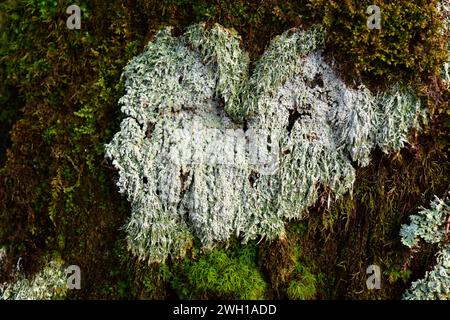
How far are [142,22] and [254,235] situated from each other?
68.7 inches

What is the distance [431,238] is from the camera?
3.35m

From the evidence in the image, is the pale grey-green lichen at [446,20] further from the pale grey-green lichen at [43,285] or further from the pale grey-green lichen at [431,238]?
the pale grey-green lichen at [43,285]

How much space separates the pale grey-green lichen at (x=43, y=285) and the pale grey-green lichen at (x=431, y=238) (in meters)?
2.48

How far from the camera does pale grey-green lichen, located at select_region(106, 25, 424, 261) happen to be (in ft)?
10.9

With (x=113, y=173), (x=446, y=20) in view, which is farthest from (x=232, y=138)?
(x=446, y=20)

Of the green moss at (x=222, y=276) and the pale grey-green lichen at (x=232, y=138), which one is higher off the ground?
the pale grey-green lichen at (x=232, y=138)

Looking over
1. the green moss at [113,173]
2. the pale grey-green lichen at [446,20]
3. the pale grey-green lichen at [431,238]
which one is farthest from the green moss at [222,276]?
the pale grey-green lichen at [446,20]

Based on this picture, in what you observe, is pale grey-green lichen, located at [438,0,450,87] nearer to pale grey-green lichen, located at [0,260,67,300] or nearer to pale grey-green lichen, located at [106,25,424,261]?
pale grey-green lichen, located at [106,25,424,261]

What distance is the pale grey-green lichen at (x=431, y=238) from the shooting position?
10.9 feet

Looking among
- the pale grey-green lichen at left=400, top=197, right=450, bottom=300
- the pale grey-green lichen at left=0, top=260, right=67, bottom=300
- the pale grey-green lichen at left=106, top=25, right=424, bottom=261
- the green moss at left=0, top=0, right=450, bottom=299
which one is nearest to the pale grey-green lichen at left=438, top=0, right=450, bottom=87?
the green moss at left=0, top=0, right=450, bottom=299

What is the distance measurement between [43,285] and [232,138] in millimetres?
1769

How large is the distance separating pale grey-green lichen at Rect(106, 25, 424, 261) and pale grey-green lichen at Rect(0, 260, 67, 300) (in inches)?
25.9

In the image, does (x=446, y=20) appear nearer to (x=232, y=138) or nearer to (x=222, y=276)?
(x=232, y=138)
